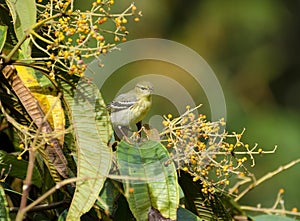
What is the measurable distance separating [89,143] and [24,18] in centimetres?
19

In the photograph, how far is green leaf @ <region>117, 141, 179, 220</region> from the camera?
905 millimetres

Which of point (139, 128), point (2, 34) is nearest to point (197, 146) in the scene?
point (139, 128)

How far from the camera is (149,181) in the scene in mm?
917

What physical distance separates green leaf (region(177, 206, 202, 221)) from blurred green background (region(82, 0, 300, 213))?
3003 millimetres

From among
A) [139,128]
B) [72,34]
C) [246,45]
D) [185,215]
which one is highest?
[246,45]

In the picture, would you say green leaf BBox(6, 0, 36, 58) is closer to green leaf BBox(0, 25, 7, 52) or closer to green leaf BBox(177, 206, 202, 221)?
green leaf BBox(0, 25, 7, 52)

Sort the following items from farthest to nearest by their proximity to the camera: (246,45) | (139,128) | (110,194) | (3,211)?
1. (246,45)
2. (139,128)
3. (110,194)
4. (3,211)

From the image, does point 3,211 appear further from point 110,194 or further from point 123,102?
point 123,102

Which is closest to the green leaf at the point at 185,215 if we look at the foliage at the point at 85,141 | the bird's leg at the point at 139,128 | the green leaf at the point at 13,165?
the foliage at the point at 85,141

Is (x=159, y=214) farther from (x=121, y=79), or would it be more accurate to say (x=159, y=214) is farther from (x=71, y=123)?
(x=121, y=79)

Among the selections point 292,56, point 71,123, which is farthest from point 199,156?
point 292,56

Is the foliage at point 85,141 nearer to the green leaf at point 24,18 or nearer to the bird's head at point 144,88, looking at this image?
the green leaf at point 24,18

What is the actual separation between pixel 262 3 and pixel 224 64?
1.54 ft

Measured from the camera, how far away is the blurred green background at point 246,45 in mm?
4199
